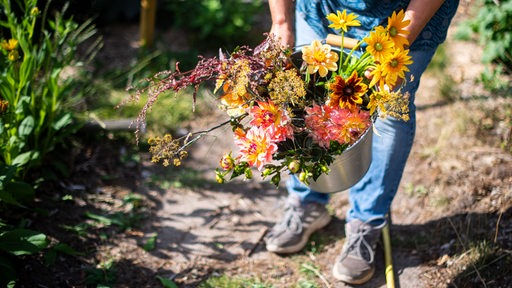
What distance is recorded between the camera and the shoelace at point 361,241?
2.09 meters

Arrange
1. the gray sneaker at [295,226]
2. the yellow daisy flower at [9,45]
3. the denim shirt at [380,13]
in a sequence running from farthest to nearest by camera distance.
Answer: the gray sneaker at [295,226] < the yellow daisy flower at [9,45] < the denim shirt at [380,13]

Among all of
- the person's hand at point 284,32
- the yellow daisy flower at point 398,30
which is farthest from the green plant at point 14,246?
the yellow daisy flower at point 398,30

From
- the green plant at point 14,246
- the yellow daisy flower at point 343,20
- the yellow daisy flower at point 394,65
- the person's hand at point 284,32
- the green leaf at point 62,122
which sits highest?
the yellow daisy flower at point 343,20

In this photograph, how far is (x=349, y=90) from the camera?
58.2 inches

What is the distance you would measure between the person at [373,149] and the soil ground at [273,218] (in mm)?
85

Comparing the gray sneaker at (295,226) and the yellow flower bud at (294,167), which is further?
the gray sneaker at (295,226)

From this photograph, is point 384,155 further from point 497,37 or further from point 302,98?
point 497,37

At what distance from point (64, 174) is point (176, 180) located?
20.6 inches

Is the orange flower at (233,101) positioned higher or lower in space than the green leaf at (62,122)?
higher

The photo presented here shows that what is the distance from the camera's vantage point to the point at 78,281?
2.04 metres

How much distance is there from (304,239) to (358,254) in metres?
0.25

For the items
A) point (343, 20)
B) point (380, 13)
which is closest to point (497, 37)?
point (380, 13)

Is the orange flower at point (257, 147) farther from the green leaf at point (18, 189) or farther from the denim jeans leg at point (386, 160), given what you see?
the green leaf at point (18, 189)

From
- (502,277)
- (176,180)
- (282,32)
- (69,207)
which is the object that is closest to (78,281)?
(69,207)
